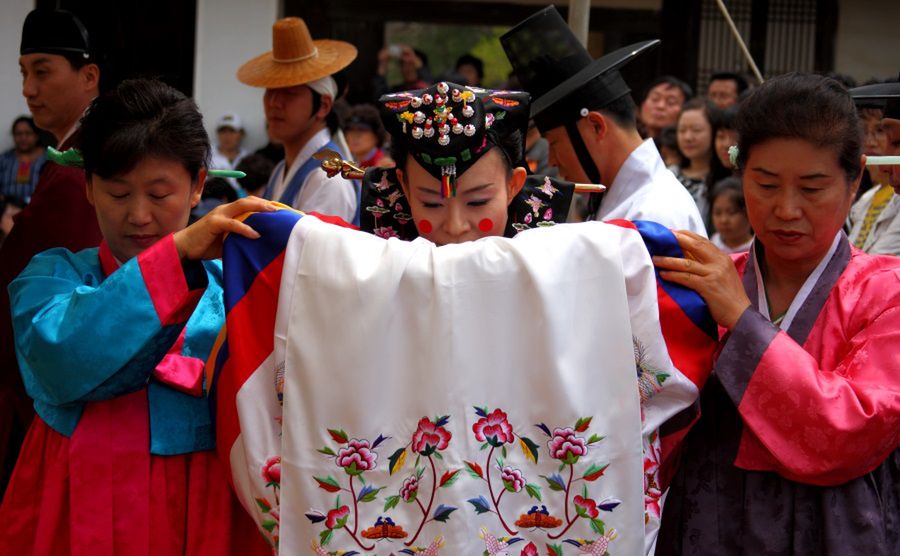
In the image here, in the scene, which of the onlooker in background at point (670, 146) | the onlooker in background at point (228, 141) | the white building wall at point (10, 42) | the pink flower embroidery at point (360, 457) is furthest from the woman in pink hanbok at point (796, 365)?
the white building wall at point (10, 42)

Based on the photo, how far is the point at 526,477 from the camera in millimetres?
2078

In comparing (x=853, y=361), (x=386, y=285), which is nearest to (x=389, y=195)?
(x=386, y=285)

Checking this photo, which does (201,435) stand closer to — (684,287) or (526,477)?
(526,477)

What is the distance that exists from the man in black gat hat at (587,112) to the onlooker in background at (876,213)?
81cm

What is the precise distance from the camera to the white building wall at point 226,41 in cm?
861

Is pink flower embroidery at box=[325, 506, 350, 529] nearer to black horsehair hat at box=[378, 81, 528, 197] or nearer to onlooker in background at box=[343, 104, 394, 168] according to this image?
black horsehair hat at box=[378, 81, 528, 197]

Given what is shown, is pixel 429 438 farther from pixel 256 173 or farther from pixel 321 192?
pixel 256 173

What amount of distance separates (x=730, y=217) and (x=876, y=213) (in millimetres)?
1113

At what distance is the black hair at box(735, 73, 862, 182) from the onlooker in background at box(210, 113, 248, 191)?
638cm

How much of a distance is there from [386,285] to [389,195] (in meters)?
0.50

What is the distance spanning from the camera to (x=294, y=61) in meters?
4.95

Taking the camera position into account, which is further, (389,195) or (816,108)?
(389,195)

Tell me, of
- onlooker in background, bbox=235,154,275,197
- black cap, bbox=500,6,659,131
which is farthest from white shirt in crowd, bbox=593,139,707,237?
onlooker in background, bbox=235,154,275,197

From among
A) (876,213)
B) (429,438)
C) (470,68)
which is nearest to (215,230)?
(429,438)
